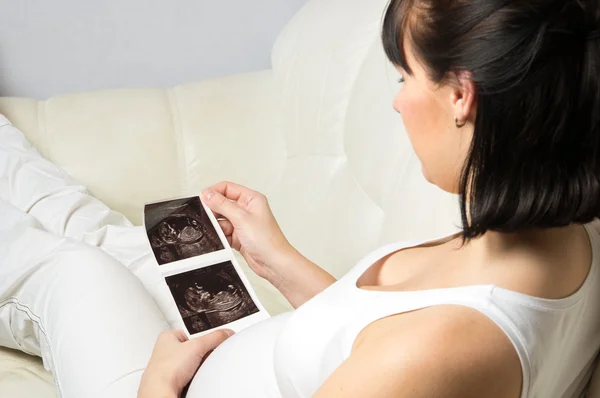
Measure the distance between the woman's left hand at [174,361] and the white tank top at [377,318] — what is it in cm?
5

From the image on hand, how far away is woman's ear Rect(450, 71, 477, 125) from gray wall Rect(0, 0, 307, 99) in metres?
1.58

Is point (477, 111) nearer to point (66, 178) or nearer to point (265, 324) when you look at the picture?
point (265, 324)

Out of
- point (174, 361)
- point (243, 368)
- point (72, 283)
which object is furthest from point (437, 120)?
point (72, 283)

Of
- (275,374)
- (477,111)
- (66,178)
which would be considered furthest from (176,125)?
(477,111)

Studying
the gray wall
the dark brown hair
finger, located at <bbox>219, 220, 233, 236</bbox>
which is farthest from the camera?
the gray wall

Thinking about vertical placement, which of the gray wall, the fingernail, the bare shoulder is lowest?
the fingernail

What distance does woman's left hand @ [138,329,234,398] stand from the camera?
98 cm

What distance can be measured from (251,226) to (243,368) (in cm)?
33

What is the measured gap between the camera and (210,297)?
1.15 meters

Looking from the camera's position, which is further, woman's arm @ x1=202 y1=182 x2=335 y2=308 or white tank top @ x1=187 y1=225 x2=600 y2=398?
woman's arm @ x1=202 y1=182 x2=335 y2=308

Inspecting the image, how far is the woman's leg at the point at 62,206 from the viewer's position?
1496 millimetres

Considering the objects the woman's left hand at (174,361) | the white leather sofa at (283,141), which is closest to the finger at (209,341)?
the woman's left hand at (174,361)

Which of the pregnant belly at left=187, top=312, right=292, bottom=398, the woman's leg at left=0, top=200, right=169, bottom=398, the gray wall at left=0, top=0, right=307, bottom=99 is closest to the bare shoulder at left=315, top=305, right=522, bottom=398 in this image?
the pregnant belly at left=187, top=312, right=292, bottom=398

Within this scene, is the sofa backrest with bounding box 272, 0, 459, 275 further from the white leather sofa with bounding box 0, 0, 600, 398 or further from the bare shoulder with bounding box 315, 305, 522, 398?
the bare shoulder with bounding box 315, 305, 522, 398
